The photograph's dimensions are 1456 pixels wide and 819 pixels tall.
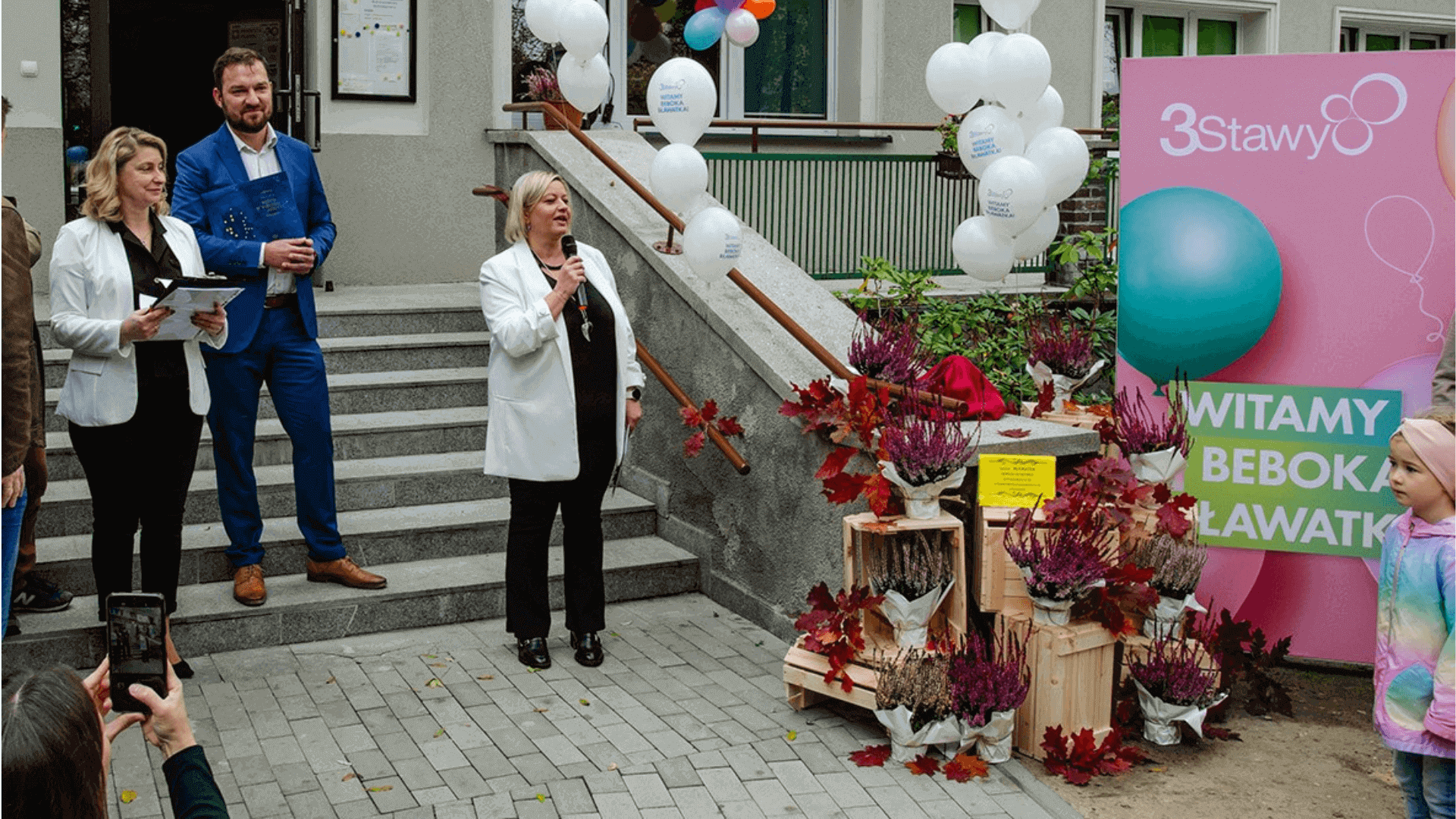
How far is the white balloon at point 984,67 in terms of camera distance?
5996 millimetres

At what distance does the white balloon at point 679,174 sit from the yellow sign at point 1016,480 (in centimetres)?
179

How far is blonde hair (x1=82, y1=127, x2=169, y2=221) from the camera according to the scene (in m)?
4.81

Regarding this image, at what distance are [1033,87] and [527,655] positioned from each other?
3.06 metres

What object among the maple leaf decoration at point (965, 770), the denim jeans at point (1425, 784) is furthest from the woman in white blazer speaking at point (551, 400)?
the denim jeans at point (1425, 784)

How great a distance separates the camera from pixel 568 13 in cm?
648

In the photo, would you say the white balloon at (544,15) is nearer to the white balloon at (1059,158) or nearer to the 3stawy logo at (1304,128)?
the white balloon at (1059,158)

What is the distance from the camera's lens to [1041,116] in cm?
634

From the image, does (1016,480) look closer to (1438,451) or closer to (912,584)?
(912,584)

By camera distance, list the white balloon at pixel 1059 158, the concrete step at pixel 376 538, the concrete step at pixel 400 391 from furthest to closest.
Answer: the concrete step at pixel 400 391
the white balloon at pixel 1059 158
the concrete step at pixel 376 538

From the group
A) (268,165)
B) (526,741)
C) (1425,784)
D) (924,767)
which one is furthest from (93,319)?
(1425,784)

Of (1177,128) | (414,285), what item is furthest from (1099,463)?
(414,285)

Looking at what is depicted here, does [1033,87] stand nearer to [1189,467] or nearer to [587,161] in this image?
[1189,467]

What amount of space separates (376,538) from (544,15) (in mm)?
2445

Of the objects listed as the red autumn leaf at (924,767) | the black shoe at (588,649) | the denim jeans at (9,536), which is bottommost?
the red autumn leaf at (924,767)
